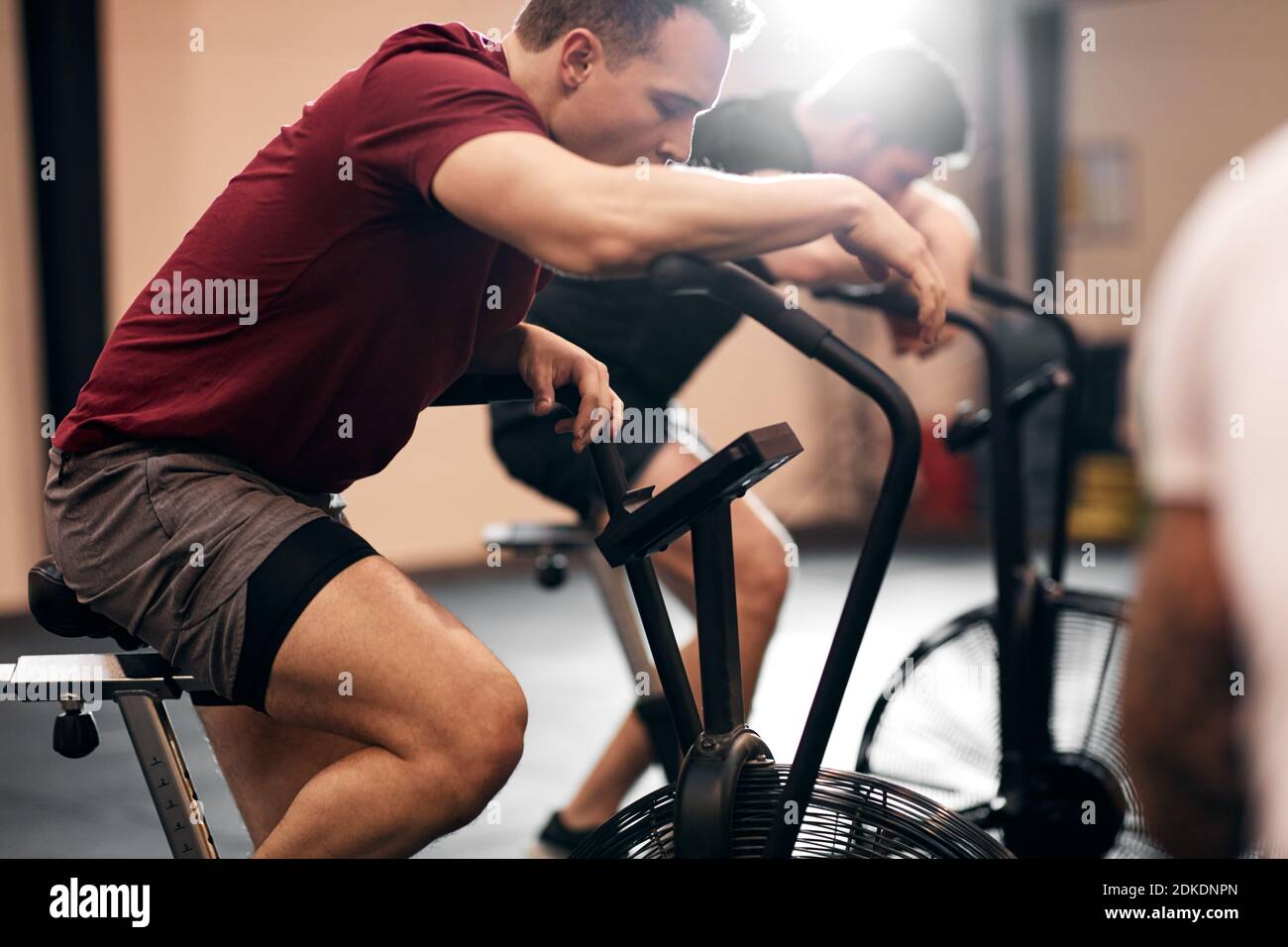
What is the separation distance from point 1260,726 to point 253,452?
3.25 ft

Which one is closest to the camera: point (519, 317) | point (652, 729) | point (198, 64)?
point (519, 317)

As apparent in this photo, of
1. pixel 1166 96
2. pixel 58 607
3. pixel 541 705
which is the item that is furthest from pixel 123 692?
pixel 1166 96

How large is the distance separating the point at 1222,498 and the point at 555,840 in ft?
6.52

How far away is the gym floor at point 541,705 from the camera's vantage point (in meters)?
2.40

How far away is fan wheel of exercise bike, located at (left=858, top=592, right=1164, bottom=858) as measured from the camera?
6.43 ft

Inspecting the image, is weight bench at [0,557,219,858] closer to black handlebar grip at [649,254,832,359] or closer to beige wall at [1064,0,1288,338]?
black handlebar grip at [649,254,832,359]

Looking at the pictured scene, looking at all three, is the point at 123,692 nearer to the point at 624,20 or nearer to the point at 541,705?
the point at 624,20

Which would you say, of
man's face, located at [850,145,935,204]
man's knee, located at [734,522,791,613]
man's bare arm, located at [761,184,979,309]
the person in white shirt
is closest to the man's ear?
man's bare arm, located at [761,184,979,309]

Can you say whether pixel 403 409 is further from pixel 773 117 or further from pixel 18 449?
pixel 18 449

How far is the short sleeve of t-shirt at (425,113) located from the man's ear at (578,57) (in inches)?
3.7

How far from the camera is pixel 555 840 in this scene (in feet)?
7.59
